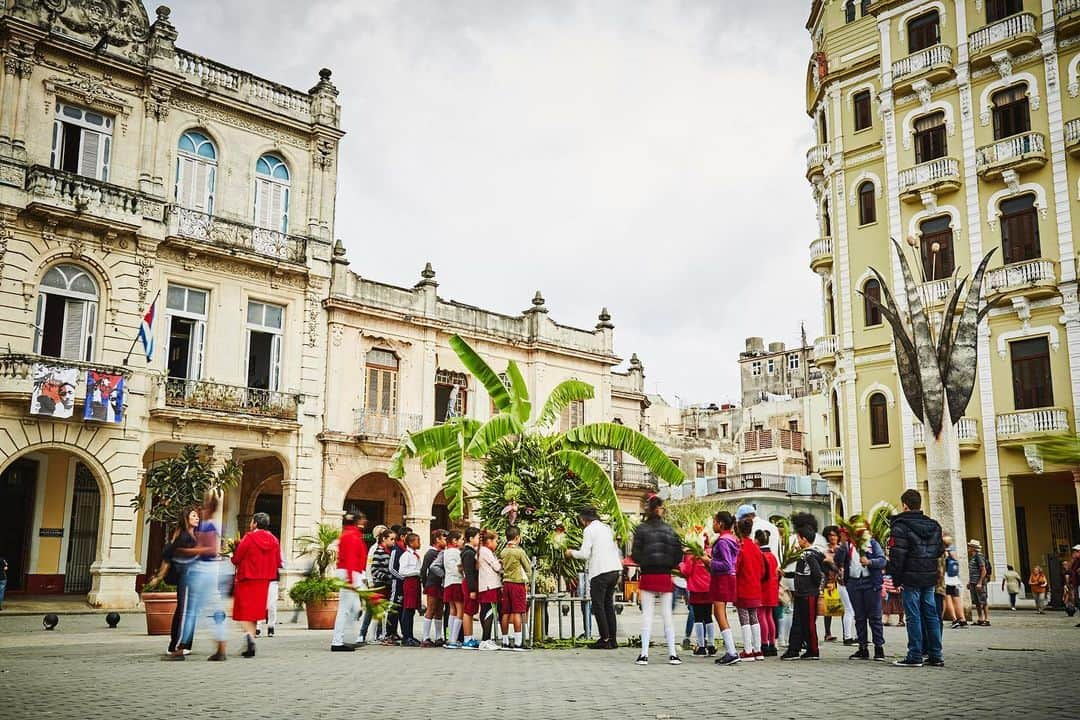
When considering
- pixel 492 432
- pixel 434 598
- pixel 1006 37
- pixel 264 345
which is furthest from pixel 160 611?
pixel 1006 37

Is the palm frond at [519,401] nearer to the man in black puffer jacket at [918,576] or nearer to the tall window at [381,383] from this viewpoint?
the man in black puffer jacket at [918,576]

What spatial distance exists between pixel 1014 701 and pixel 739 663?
4.03m

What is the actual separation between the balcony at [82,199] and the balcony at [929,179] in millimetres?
22655

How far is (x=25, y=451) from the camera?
2231 centimetres

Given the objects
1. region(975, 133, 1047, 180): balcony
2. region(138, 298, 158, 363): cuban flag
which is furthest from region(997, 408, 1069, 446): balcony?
region(138, 298, 158, 363): cuban flag

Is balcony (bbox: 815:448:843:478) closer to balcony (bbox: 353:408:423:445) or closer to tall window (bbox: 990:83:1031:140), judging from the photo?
tall window (bbox: 990:83:1031:140)

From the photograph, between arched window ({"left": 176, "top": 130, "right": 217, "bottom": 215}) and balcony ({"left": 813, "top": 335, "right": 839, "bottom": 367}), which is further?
balcony ({"left": 813, "top": 335, "right": 839, "bottom": 367})

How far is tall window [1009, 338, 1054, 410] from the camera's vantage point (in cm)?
2675

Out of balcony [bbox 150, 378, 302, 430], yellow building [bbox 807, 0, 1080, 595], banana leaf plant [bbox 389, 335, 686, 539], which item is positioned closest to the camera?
banana leaf plant [bbox 389, 335, 686, 539]

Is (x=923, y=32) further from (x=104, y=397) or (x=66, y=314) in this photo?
(x=66, y=314)

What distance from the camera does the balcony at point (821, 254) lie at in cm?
3225

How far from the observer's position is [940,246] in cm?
2914

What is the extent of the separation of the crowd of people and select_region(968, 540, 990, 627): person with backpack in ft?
20.1

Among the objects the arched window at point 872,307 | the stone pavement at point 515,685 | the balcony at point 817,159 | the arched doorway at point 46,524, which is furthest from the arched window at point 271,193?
Answer: the arched window at point 872,307
